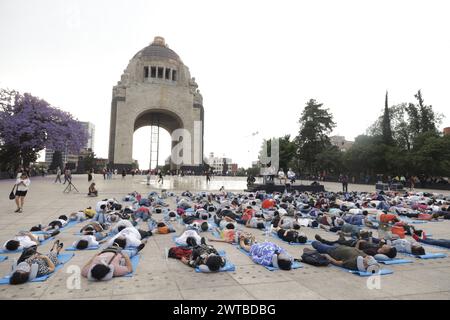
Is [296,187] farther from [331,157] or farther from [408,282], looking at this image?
[331,157]

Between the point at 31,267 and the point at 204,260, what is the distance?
2.79 meters

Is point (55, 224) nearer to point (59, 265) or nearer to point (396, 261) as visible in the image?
point (59, 265)

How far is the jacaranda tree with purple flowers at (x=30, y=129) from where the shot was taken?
31.2m

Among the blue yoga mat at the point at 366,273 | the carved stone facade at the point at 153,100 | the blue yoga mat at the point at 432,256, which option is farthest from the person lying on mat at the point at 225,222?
the carved stone facade at the point at 153,100

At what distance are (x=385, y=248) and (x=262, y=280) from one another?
3118mm

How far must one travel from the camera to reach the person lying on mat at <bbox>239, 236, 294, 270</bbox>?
534 centimetres

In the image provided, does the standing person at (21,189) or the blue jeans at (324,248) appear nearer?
the blue jeans at (324,248)

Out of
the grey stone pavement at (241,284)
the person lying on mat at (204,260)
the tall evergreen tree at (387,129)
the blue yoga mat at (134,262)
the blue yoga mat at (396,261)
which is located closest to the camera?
the grey stone pavement at (241,284)

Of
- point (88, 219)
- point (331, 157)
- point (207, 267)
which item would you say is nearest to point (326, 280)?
point (207, 267)

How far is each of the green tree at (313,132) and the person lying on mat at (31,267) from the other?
55499mm

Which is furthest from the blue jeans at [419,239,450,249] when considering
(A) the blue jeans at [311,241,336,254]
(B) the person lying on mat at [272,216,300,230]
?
(A) the blue jeans at [311,241,336,254]

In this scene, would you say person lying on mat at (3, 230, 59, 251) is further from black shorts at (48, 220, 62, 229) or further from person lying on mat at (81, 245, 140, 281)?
person lying on mat at (81, 245, 140, 281)

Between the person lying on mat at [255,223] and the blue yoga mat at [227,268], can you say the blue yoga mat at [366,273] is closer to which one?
the blue yoga mat at [227,268]

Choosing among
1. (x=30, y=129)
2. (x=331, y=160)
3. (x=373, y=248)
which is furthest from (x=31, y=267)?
(x=331, y=160)
